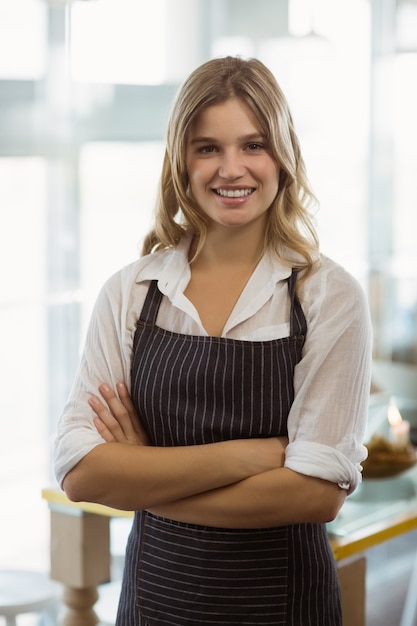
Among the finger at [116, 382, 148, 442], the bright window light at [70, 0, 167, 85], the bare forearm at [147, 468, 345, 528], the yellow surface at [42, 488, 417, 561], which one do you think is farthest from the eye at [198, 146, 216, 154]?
the bright window light at [70, 0, 167, 85]

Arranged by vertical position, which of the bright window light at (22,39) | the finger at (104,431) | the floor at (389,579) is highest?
the bright window light at (22,39)

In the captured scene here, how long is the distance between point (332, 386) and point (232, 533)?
0.31 m

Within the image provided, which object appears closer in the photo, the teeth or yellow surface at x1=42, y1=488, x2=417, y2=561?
the teeth

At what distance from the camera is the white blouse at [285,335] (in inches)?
70.1

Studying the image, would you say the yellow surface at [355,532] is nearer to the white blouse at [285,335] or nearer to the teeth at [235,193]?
the white blouse at [285,335]

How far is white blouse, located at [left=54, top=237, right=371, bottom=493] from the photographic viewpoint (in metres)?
1.78

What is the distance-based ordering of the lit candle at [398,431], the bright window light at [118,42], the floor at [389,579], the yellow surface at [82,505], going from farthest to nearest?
the floor at [389,579]
the bright window light at [118,42]
the lit candle at [398,431]
the yellow surface at [82,505]

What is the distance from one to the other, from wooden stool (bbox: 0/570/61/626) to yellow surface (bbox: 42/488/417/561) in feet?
0.80

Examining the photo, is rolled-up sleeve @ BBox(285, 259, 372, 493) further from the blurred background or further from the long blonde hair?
the blurred background

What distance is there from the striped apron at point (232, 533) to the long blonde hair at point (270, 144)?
13 centimetres

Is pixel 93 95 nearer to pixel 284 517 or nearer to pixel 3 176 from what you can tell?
pixel 3 176

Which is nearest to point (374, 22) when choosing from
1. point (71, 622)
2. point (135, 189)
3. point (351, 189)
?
point (351, 189)

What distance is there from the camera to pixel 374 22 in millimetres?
5633

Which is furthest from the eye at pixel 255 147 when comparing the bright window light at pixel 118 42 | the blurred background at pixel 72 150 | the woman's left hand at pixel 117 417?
the bright window light at pixel 118 42
